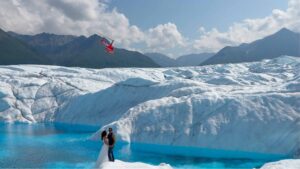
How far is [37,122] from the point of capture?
87.2m

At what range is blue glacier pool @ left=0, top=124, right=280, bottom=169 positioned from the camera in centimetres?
4153

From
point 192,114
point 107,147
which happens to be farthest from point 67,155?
point 107,147

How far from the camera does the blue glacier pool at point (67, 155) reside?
41531 mm

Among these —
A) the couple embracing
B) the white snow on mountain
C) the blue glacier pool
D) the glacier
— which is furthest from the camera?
the glacier

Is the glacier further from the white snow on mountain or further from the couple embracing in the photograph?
the couple embracing

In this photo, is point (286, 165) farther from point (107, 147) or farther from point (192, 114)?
point (192, 114)

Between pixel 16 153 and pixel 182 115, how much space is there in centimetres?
2493

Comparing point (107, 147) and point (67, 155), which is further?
point (67, 155)

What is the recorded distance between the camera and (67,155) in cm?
4631

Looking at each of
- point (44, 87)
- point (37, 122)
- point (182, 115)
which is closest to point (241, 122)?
point (182, 115)

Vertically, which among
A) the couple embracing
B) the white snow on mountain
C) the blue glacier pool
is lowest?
the blue glacier pool

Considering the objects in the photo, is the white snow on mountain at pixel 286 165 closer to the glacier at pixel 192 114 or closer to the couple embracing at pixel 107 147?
the couple embracing at pixel 107 147

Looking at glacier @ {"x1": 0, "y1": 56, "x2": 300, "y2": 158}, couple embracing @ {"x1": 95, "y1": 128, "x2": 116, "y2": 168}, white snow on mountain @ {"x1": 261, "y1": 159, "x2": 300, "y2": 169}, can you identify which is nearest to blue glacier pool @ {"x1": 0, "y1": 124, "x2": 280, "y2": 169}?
glacier @ {"x1": 0, "y1": 56, "x2": 300, "y2": 158}

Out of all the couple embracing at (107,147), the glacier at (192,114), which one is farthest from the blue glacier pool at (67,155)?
the couple embracing at (107,147)
